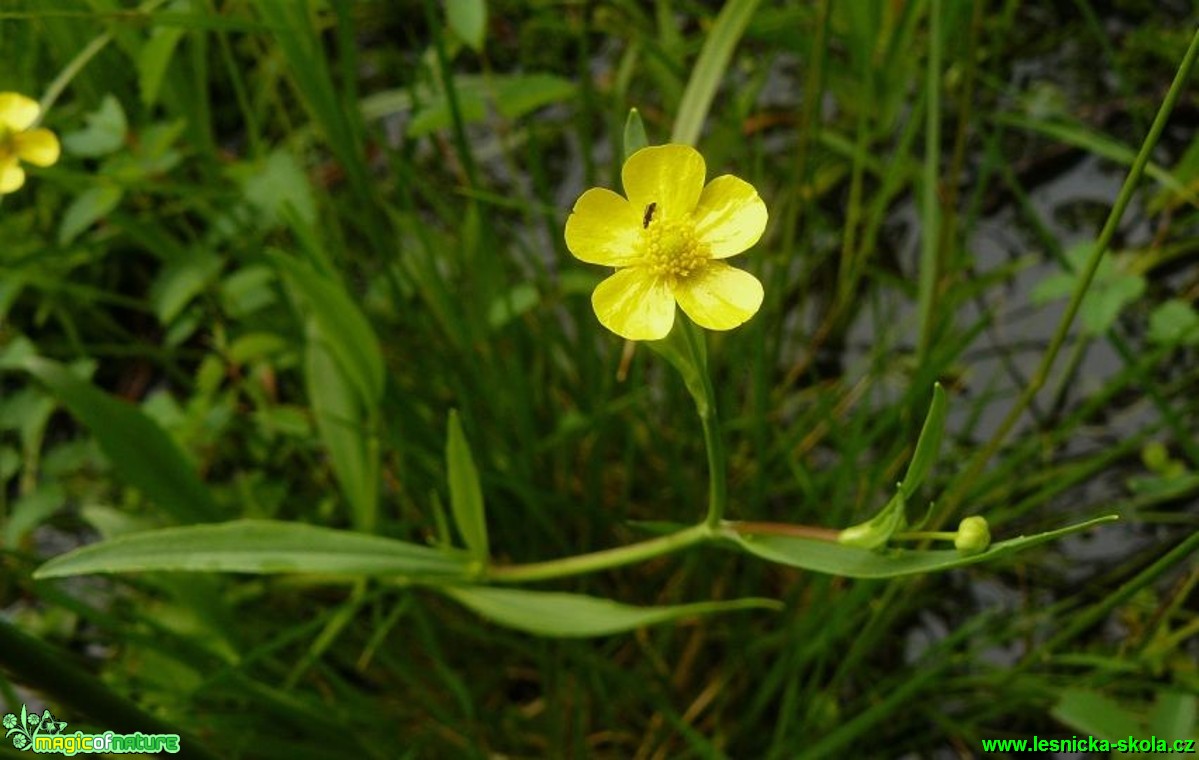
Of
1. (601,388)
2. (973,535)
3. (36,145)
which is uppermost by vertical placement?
(601,388)

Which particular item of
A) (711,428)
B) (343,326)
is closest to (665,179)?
(711,428)

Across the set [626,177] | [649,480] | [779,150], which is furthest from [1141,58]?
[626,177]

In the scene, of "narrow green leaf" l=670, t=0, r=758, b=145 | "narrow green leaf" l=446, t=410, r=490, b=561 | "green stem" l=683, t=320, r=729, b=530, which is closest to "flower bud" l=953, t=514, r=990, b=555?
"green stem" l=683, t=320, r=729, b=530

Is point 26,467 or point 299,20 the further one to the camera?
point 26,467

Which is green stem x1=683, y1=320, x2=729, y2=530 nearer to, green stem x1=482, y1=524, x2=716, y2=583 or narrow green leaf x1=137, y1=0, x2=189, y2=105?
green stem x1=482, y1=524, x2=716, y2=583

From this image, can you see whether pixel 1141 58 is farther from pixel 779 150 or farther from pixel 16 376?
pixel 16 376

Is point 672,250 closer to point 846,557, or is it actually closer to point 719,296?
point 719,296
